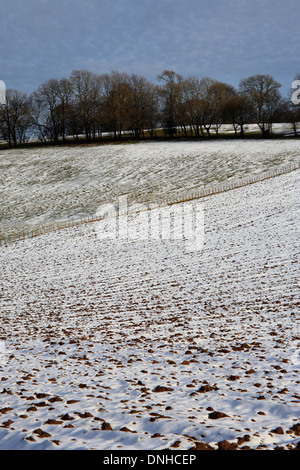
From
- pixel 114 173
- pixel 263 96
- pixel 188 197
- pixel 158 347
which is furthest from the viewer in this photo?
pixel 263 96

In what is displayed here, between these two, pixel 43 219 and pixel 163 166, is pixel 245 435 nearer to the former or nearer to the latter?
pixel 43 219

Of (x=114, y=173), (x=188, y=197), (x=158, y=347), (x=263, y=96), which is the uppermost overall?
(x=263, y=96)

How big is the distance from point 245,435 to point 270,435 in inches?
Answer: 15.1

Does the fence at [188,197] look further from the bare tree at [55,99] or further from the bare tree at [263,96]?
the bare tree at [55,99]

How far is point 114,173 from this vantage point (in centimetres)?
5534

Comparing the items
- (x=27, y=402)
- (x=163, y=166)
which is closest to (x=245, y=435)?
(x=27, y=402)

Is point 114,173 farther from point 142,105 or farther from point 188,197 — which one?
point 142,105

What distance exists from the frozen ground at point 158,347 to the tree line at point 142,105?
2317 inches

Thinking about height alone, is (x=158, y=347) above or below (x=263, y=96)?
below

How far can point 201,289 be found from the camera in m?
15.6

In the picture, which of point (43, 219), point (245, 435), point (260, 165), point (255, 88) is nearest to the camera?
point (245, 435)

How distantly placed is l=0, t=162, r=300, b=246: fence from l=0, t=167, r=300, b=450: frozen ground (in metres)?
11.5

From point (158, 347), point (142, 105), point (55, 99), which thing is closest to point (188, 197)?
point (158, 347)

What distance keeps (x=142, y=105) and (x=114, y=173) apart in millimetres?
35676
